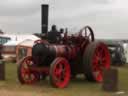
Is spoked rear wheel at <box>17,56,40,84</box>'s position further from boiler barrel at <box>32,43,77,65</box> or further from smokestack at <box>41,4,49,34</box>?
smokestack at <box>41,4,49,34</box>

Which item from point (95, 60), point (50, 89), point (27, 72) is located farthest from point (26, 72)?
point (95, 60)

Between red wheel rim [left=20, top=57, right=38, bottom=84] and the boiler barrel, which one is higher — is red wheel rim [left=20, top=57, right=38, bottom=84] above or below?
below

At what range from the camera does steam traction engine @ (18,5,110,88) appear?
15745 millimetres

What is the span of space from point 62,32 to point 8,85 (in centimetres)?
280

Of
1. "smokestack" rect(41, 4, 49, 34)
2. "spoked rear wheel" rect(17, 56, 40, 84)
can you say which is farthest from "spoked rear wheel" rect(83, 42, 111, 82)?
"spoked rear wheel" rect(17, 56, 40, 84)

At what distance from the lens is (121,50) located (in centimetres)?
3631

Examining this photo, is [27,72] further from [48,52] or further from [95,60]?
[95,60]

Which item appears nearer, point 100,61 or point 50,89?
point 50,89

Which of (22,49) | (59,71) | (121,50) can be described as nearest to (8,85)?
(59,71)

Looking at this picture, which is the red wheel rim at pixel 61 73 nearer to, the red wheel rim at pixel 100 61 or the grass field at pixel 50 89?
the grass field at pixel 50 89

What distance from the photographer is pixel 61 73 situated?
15.7m

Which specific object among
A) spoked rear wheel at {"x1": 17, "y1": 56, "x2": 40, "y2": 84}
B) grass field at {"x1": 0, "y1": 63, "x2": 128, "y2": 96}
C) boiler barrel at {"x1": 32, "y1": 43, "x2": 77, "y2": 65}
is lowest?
grass field at {"x1": 0, "y1": 63, "x2": 128, "y2": 96}

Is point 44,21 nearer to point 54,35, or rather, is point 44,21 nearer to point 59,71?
point 54,35

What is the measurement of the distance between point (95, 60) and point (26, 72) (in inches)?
104
